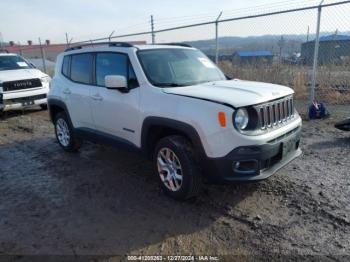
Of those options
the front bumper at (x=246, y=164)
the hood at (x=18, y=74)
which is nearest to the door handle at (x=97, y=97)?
the front bumper at (x=246, y=164)

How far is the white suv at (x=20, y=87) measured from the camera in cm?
892

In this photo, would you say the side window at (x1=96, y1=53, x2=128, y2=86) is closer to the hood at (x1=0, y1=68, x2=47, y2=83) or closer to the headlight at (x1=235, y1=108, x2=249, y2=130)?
the headlight at (x1=235, y1=108, x2=249, y2=130)

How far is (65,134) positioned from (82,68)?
4.77 ft

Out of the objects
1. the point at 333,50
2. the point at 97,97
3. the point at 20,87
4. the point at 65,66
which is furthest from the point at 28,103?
the point at 333,50

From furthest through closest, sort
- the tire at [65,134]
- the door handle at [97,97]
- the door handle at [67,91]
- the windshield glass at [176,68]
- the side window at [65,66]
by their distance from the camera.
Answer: the tire at [65,134]
the side window at [65,66]
the door handle at [67,91]
the door handle at [97,97]
the windshield glass at [176,68]

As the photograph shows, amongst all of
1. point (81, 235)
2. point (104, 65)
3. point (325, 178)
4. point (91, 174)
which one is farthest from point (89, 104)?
point (325, 178)

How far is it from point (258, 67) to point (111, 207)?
869cm

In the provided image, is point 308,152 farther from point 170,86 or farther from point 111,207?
point 111,207

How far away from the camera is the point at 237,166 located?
336 cm

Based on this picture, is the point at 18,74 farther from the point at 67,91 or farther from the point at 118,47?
the point at 118,47

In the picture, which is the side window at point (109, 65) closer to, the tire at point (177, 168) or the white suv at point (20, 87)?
the tire at point (177, 168)

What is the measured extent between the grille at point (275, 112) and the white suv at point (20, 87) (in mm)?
7728

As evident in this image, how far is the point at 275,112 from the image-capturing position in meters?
3.69

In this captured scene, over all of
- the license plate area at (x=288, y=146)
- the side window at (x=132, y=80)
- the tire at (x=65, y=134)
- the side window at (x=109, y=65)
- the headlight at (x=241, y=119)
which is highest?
the side window at (x=109, y=65)
